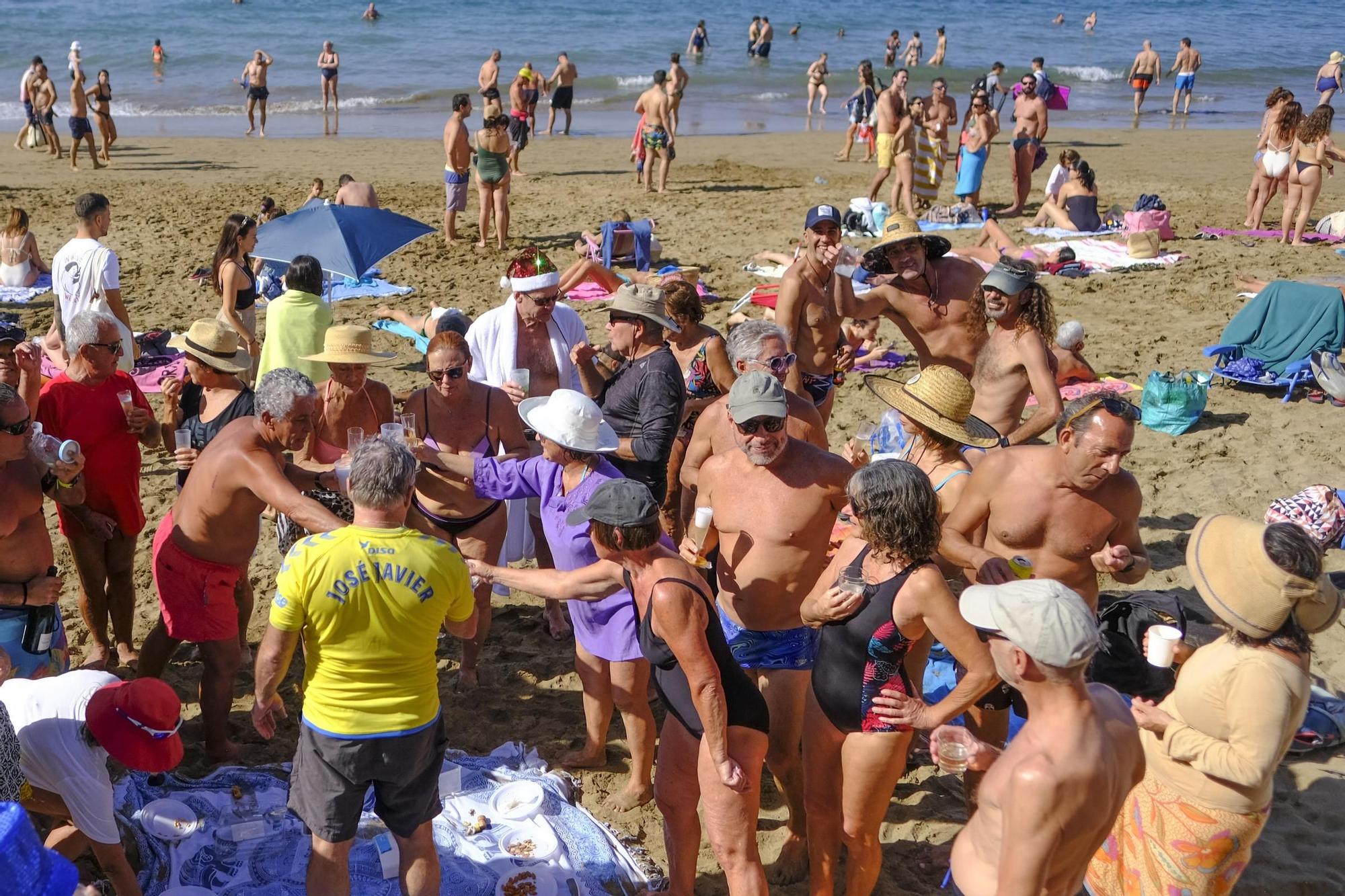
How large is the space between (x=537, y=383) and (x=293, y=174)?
1280 centimetres

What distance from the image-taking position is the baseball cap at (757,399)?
3.94 metres

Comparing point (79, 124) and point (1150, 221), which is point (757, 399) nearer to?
point (1150, 221)

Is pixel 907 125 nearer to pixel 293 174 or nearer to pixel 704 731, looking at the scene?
pixel 293 174

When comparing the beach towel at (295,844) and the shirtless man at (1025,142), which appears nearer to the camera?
the beach towel at (295,844)

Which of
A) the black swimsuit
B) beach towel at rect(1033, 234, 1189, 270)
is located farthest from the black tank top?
beach towel at rect(1033, 234, 1189, 270)

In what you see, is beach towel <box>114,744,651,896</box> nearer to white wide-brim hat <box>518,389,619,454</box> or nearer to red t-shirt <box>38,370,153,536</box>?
red t-shirt <box>38,370,153,536</box>

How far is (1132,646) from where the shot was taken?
423 cm

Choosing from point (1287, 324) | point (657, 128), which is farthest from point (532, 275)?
point (657, 128)

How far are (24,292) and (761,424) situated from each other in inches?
401

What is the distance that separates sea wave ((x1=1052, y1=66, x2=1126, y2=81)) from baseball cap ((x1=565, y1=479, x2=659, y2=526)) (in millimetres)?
33606

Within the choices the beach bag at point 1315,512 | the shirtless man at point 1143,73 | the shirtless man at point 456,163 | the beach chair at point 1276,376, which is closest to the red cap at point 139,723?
the beach bag at point 1315,512

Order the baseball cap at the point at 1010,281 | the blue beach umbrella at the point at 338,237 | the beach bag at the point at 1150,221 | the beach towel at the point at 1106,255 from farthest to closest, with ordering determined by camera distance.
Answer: the beach bag at the point at 1150,221, the beach towel at the point at 1106,255, the blue beach umbrella at the point at 338,237, the baseball cap at the point at 1010,281

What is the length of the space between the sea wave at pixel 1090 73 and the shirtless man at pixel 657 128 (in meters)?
21.3

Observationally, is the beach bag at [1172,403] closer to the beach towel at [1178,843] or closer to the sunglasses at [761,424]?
the sunglasses at [761,424]
